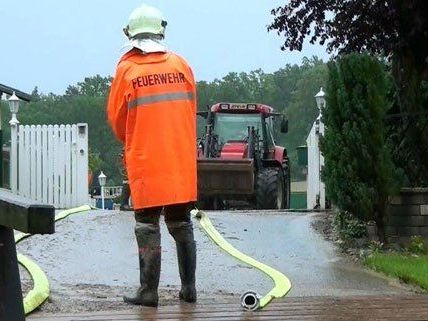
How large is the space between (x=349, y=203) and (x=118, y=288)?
3.60 m

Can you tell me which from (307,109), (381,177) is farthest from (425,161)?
(307,109)

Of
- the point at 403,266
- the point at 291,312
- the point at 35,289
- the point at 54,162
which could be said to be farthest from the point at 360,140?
the point at 54,162

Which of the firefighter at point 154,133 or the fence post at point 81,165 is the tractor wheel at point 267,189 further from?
the firefighter at point 154,133

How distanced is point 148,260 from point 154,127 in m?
0.82

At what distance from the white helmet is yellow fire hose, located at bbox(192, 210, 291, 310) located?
1710 millimetres

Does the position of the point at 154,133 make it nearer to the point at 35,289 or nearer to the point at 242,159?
the point at 35,289

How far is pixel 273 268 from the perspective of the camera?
26.7 ft

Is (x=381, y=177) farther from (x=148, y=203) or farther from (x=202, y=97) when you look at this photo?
(x=202, y=97)

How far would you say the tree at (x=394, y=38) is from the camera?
10898 mm

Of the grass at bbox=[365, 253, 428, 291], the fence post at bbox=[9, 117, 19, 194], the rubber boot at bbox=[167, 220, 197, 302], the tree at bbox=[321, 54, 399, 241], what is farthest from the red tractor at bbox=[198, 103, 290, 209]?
the rubber boot at bbox=[167, 220, 197, 302]

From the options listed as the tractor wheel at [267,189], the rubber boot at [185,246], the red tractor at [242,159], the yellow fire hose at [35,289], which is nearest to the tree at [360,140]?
the yellow fire hose at [35,289]

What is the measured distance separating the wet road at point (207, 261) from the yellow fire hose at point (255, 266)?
82 mm

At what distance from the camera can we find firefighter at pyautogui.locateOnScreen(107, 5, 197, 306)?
5539 millimetres

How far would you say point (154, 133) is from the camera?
553 cm
